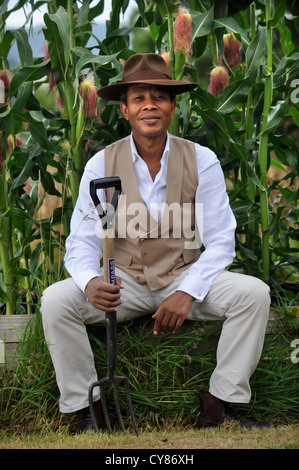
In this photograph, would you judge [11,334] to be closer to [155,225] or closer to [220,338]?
[155,225]

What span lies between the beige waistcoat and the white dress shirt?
0.04m

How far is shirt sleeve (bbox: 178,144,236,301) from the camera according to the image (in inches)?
98.9

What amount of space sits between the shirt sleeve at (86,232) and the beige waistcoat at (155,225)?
0.05 meters

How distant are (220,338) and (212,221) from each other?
459 mm

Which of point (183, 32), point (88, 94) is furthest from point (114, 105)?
point (183, 32)

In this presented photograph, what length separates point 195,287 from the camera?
2436 mm

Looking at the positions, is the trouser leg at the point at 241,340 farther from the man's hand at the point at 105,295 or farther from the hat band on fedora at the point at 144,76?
the hat band on fedora at the point at 144,76

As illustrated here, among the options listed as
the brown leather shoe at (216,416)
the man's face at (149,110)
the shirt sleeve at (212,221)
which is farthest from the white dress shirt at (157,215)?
the brown leather shoe at (216,416)

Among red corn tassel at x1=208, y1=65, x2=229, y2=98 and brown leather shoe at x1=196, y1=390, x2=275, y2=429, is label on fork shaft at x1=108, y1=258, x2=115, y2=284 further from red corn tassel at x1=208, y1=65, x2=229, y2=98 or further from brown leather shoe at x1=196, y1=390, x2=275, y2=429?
red corn tassel at x1=208, y1=65, x2=229, y2=98

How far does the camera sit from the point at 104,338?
8.64ft

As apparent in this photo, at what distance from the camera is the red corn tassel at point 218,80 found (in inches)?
120

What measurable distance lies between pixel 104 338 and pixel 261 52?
141 cm

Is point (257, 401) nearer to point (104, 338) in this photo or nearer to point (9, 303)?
point (104, 338)
